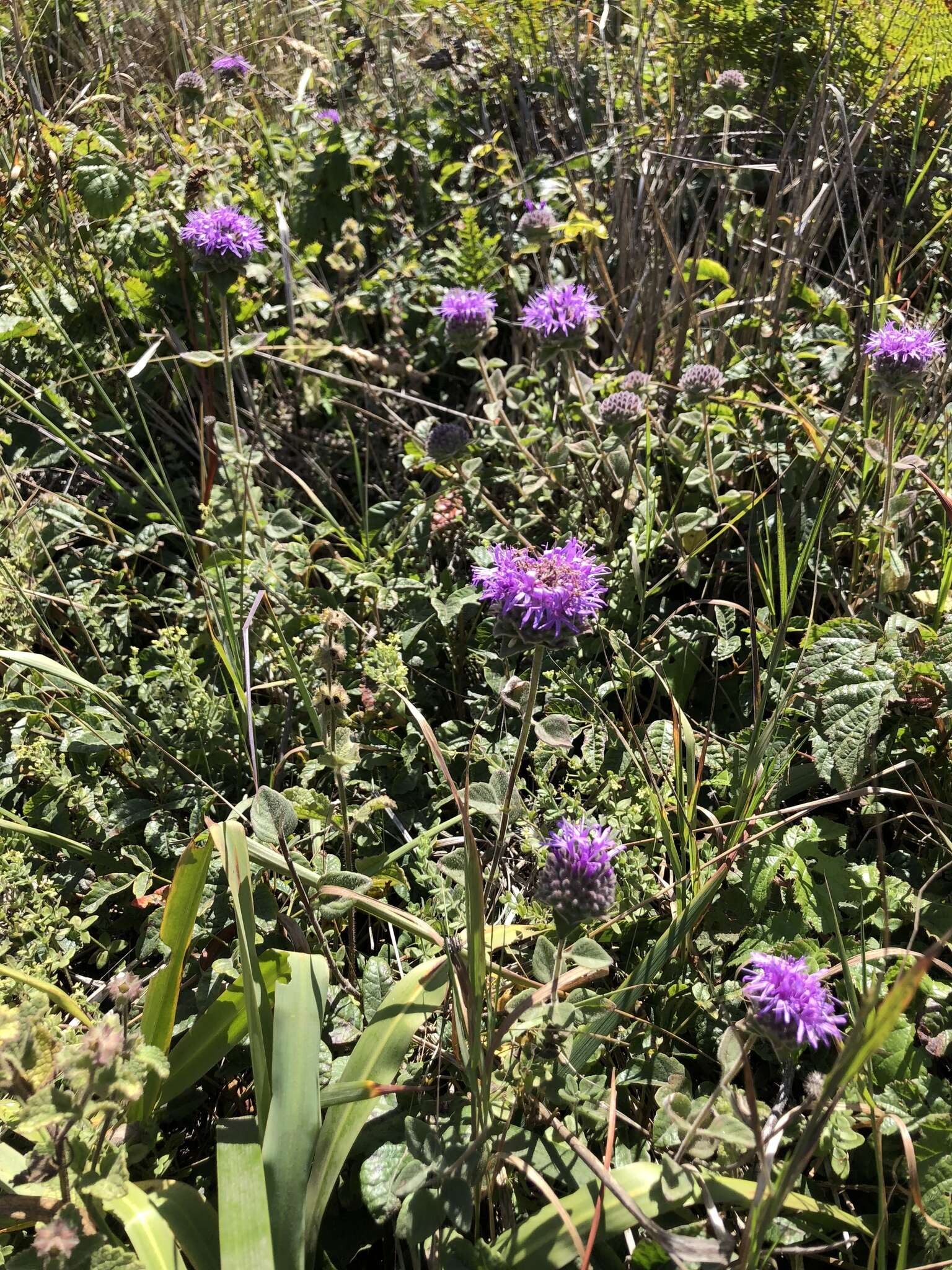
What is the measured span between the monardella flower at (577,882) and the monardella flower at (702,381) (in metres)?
1.34

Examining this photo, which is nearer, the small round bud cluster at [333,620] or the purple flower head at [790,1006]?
the purple flower head at [790,1006]

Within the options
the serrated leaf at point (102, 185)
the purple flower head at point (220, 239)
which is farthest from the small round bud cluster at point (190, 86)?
the purple flower head at point (220, 239)

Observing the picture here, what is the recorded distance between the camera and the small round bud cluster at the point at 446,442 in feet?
8.02

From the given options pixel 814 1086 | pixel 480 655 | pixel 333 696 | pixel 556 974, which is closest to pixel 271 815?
pixel 333 696

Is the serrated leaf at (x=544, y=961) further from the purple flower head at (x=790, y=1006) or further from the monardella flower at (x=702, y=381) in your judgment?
the monardella flower at (x=702, y=381)

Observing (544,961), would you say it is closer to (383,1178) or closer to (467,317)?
(383,1178)

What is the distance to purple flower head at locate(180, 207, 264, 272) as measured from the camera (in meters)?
2.40

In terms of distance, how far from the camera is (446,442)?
2.44 metres

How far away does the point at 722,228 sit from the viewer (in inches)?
127

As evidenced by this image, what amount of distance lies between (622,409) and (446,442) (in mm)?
479

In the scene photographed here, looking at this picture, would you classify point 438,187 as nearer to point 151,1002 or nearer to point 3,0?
point 3,0

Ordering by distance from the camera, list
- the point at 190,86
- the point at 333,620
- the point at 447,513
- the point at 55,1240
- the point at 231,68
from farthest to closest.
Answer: the point at 231,68 → the point at 190,86 → the point at 447,513 → the point at 333,620 → the point at 55,1240

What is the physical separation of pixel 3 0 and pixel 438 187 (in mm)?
1676

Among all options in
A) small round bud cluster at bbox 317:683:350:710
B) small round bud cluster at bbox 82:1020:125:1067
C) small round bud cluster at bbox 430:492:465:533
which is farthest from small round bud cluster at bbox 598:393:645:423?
small round bud cluster at bbox 82:1020:125:1067
